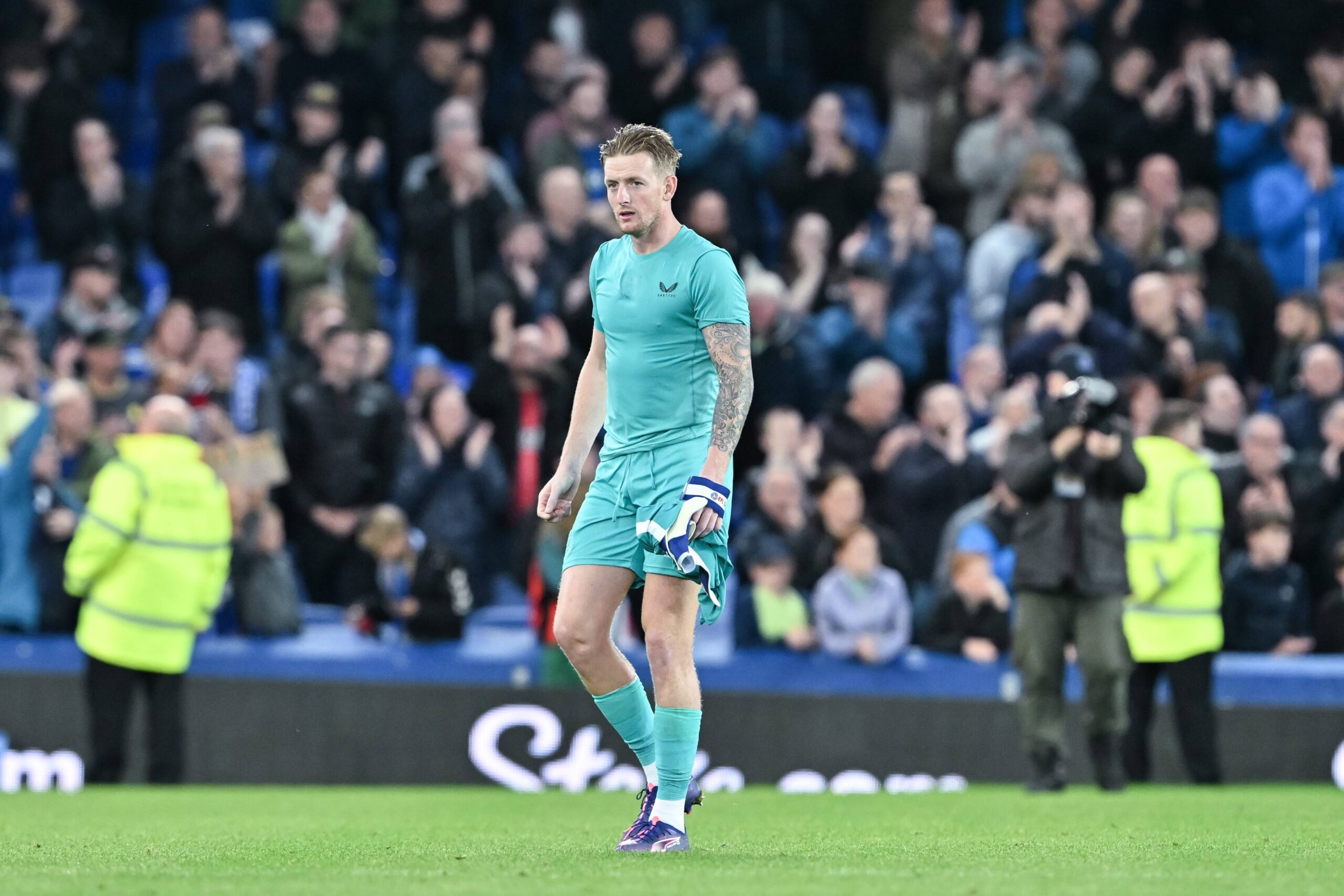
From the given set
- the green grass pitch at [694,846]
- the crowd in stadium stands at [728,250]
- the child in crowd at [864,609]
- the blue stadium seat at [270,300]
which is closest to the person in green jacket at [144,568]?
the green grass pitch at [694,846]

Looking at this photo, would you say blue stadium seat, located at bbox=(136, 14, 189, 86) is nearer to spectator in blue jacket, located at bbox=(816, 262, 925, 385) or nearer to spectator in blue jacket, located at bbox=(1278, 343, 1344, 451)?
spectator in blue jacket, located at bbox=(816, 262, 925, 385)

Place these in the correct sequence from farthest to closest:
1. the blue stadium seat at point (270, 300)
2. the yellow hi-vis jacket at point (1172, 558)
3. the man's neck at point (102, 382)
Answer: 1. the blue stadium seat at point (270, 300)
2. the man's neck at point (102, 382)
3. the yellow hi-vis jacket at point (1172, 558)

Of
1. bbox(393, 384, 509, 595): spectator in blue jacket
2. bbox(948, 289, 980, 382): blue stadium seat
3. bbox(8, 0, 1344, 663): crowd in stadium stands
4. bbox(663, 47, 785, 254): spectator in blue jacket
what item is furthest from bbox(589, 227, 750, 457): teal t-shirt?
bbox(663, 47, 785, 254): spectator in blue jacket

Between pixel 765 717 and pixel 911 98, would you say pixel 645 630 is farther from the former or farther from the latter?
pixel 911 98

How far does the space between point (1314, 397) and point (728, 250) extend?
4.06m

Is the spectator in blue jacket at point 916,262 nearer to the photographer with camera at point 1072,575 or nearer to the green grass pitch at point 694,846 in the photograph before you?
the photographer with camera at point 1072,575

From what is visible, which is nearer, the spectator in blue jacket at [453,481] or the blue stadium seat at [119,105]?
the spectator in blue jacket at [453,481]

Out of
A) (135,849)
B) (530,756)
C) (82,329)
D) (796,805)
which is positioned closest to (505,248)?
(82,329)

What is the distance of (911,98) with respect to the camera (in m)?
16.9

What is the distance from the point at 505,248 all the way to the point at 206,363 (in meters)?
2.33

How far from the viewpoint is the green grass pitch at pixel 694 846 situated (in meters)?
5.81

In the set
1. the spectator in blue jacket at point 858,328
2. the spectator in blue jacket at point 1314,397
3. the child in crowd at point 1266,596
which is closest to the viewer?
the child in crowd at point 1266,596

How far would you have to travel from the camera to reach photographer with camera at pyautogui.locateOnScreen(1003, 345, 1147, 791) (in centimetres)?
1090

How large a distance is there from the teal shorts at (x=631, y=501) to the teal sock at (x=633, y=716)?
15.9 inches
